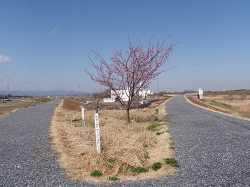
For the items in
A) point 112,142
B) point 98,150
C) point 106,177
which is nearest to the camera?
point 106,177

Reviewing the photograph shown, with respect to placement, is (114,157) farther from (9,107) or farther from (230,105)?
(9,107)

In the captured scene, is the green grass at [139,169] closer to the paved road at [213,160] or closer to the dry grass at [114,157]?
the dry grass at [114,157]

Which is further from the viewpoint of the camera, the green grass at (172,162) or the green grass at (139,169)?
the green grass at (172,162)

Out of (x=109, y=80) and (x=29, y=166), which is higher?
(x=109, y=80)

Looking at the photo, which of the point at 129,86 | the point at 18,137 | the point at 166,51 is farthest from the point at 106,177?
the point at 166,51

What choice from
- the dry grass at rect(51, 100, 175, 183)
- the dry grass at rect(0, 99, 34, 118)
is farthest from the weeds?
the dry grass at rect(0, 99, 34, 118)

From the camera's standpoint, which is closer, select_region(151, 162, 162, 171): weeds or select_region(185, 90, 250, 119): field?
select_region(151, 162, 162, 171): weeds

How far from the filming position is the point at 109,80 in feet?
41.6

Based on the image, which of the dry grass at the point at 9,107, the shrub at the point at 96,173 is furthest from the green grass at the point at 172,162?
the dry grass at the point at 9,107

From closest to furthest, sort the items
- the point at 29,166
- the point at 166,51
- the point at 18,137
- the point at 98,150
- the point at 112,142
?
the point at 29,166, the point at 98,150, the point at 112,142, the point at 18,137, the point at 166,51

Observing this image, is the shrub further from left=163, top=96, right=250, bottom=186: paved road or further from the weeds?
left=163, top=96, right=250, bottom=186: paved road

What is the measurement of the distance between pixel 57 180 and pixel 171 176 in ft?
9.79

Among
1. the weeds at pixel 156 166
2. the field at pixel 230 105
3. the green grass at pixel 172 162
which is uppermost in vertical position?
the green grass at pixel 172 162

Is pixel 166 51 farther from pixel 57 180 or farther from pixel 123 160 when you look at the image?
pixel 57 180
